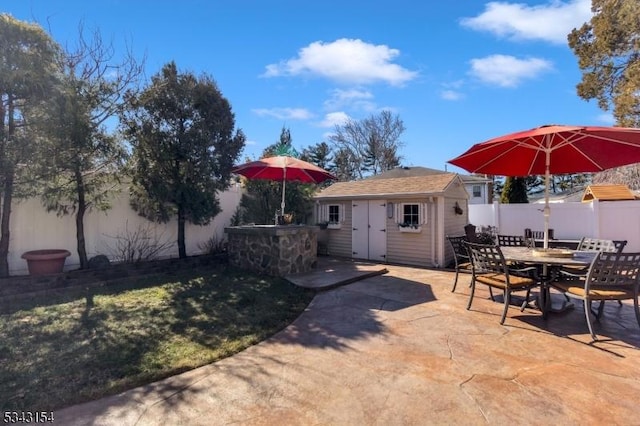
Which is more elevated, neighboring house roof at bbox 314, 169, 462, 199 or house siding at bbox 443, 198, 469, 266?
neighboring house roof at bbox 314, 169, 462, 199

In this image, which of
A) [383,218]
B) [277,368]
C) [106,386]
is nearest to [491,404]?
[277,368]

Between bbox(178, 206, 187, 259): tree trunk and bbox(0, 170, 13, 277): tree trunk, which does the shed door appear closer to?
bbox(178, 206, 187, 259): tree trunk

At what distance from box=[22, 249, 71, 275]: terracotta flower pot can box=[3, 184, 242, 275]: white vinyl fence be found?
1.00ft

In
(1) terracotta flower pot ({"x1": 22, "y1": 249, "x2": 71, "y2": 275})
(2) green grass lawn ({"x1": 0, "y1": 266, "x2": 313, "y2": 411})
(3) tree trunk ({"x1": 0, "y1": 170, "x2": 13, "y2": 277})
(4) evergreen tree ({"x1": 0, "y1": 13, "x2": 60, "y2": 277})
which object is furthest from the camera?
(1) terracotta flower pot ({"x1": 22, "y1": 249, "x2": 71, "y2": 275})

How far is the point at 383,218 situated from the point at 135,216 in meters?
6.51

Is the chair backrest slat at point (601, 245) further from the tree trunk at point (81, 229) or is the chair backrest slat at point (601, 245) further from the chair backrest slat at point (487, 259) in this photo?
the tree trunk at point (81, 229)

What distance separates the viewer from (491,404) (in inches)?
101

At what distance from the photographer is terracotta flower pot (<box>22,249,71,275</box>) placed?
6.07 m

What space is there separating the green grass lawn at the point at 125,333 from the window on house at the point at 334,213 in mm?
4947

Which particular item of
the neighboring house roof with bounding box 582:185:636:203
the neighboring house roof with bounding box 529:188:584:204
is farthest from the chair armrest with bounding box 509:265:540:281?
the neighboring house roof with bounding box 529:188:584:204

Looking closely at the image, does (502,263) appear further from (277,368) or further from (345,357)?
(277,368)

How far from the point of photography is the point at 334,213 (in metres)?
11.1

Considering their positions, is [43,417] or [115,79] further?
[115,79]

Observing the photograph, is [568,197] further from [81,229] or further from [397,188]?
[81,229]
